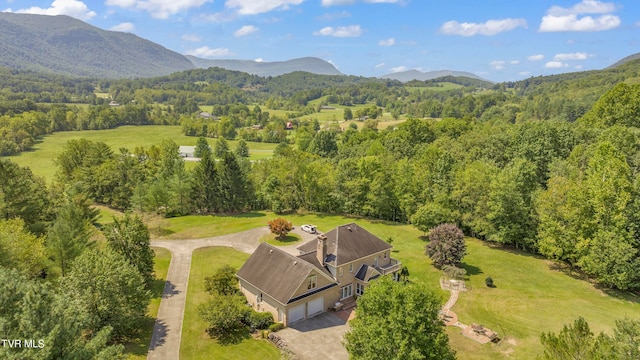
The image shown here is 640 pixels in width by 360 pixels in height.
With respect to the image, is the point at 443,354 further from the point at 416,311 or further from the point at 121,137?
the point at 121,137

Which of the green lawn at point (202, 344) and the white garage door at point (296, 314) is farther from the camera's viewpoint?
the white garage door at point (296, 314)

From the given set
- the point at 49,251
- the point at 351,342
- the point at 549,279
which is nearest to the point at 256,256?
the point at 351,342

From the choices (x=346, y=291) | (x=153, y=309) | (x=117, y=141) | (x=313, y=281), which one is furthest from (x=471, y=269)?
(x=117, y=141)

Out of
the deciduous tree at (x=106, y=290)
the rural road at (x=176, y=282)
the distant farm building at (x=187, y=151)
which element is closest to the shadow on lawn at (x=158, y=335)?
the rural road at (x=176, y=282)

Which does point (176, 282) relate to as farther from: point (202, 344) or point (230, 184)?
point (230, 184)

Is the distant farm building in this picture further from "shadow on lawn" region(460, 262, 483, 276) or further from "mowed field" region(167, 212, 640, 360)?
"shadow on lawn" region(460, 262, 483, 276)

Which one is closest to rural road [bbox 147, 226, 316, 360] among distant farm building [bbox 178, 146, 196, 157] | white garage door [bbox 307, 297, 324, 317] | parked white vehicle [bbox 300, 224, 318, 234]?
parked white vehicle [bbox 300, 224, 318, 234]

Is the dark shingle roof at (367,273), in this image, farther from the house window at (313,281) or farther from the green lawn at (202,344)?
the green lawn at (202,344)
